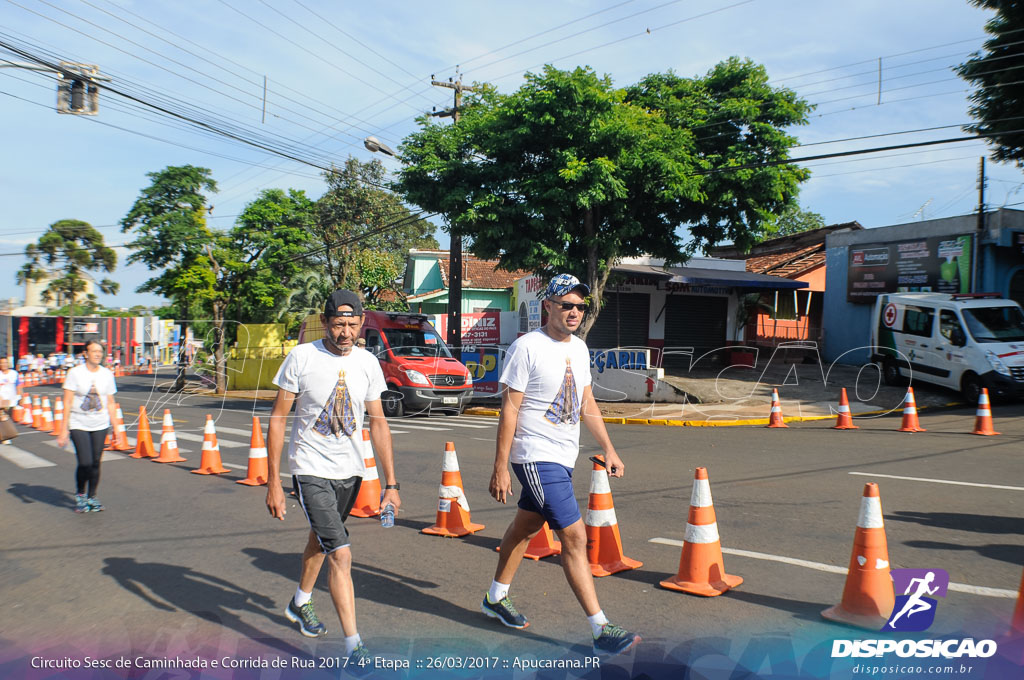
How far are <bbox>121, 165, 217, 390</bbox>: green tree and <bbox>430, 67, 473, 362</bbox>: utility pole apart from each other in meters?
13.7

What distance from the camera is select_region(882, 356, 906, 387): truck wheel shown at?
1916 cm

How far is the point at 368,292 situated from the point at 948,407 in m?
25.2

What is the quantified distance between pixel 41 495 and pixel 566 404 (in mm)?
8004

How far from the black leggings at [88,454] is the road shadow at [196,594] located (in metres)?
2.27

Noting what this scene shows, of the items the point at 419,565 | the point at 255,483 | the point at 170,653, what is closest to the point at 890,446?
the point at 419,565

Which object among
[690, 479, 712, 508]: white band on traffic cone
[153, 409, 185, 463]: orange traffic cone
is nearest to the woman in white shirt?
[153, 409, 185, 463]: orange traffic cone

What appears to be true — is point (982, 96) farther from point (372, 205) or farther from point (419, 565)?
point (372, 205)

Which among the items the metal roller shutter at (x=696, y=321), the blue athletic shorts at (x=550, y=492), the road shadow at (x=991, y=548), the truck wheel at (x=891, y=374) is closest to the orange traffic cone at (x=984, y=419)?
the truck wheel at (x=891, y=374)

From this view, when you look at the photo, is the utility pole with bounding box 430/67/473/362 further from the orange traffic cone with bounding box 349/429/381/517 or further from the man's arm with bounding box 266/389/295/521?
the man's arm with bounding box 266/389/295/521

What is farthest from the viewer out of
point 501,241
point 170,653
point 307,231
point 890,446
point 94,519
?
point 307,231

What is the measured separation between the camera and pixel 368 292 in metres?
35.2

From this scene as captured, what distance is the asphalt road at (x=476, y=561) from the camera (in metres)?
4.10

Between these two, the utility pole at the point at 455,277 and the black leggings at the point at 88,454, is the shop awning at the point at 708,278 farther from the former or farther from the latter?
the black leggings at the point at 88,454

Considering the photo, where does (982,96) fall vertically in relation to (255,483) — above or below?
above
